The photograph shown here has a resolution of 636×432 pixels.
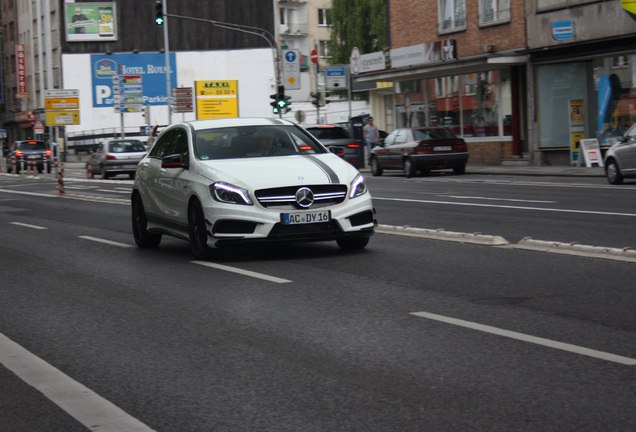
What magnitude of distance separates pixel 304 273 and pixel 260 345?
3.39 m

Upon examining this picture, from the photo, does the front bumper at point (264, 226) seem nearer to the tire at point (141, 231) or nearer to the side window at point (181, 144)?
the side window at point (181, 144)

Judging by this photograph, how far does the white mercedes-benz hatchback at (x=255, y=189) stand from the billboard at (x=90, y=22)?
7024cm

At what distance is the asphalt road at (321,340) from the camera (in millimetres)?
4840

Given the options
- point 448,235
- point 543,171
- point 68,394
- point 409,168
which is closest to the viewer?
point 68,394

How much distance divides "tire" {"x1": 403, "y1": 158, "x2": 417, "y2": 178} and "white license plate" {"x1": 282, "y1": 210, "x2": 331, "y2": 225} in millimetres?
21364

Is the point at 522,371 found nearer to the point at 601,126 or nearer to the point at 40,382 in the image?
the point at 40,382

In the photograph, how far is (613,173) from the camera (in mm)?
23734

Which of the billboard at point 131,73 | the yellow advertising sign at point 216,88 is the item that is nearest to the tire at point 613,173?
the billboard at point 131,73

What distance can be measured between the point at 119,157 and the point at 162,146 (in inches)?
1111

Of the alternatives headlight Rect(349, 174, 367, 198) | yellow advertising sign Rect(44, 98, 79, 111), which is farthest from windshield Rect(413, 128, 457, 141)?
headlight Rect(349, 174, 367, 198)

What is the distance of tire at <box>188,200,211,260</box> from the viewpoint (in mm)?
10914

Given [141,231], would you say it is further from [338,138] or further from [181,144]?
[338,138]

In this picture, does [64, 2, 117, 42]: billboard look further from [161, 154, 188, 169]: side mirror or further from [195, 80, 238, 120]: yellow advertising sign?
[161, 154, 188, 169]: side mirror

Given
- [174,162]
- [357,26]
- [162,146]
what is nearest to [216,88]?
[357,26]
